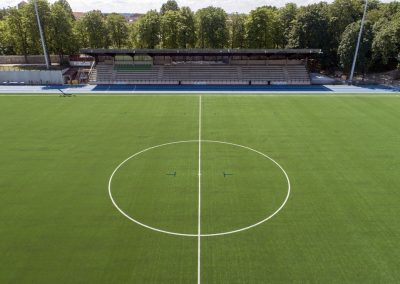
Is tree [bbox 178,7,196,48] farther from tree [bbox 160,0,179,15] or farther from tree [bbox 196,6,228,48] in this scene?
tree [bbox 160,0,179,15]

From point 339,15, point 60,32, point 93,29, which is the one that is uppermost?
point 339,15

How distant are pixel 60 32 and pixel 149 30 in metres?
17.0

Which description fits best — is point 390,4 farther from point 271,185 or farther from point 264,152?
point 271,185

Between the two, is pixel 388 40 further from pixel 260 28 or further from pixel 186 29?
pixel 186 29

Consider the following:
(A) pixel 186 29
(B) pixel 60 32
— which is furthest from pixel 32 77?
(A) pixel 186 29

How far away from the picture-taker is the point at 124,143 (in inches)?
1105

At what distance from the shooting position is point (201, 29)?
212ft

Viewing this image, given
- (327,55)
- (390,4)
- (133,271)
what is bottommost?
(133,271)

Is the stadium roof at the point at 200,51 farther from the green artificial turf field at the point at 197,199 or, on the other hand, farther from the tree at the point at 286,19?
the green artificial turf field at the point at 197,199

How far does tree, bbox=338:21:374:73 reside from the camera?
52656mm

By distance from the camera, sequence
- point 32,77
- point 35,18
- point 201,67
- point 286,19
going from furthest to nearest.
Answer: point 286,19, point 35,18, point 201,67, point 32,77

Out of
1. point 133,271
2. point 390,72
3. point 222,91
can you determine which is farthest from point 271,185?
point 390,72

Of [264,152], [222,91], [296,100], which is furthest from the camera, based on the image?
[222,91]

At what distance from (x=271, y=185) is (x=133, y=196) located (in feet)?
29.1
